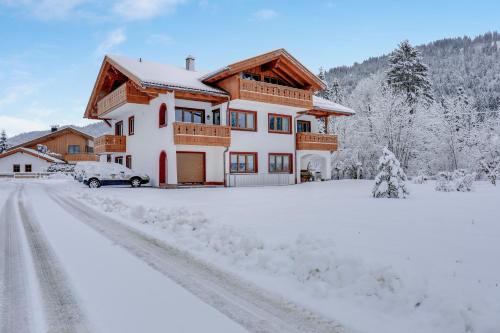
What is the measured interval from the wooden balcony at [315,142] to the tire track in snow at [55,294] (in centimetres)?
2215

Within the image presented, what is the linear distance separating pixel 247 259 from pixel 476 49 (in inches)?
6310

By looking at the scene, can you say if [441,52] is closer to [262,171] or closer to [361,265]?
[262,171]

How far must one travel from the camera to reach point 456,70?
338 feet

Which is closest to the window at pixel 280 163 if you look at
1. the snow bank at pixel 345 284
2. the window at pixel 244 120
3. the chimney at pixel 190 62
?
the window at pixel 244 120

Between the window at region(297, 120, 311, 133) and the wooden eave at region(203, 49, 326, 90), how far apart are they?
10.6 ft

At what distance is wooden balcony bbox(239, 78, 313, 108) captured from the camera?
22.6 metres

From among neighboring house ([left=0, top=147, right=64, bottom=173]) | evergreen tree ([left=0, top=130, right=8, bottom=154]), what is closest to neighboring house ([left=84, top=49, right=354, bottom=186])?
neighboring house ([left=0, top=147, right=64, bottom=173])

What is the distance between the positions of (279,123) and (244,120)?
3282 millimetres

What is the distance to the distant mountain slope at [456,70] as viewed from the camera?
82.3 metres

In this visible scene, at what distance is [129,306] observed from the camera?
376 centimetres

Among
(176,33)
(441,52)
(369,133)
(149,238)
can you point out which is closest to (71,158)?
(176,33)

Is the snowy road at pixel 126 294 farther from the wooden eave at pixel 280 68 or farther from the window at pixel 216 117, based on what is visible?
the window at pixel 216 117

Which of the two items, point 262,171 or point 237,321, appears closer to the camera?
point 237,321

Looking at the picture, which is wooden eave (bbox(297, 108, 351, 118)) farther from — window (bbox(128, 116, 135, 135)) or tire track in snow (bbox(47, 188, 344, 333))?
tire track in snow (bbox(47, 188, 344, 333))
